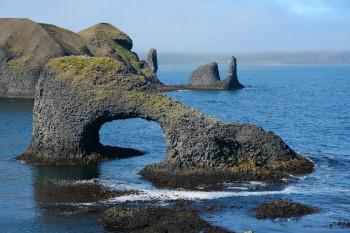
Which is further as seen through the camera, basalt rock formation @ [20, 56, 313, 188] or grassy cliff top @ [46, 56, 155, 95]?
grassy cliff top @ [46, 56, 155, 95]

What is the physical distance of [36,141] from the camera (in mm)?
53719

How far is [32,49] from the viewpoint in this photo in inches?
5207

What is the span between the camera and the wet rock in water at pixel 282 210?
115 feet

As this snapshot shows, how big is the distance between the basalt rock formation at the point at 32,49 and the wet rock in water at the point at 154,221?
3720 inches

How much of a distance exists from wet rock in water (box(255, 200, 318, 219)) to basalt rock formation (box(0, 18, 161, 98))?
95.2 m

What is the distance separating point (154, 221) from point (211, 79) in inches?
5182

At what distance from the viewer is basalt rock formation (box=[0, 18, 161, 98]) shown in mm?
126381

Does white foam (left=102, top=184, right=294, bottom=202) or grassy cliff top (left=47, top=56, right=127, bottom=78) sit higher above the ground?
grassy cliff top (left=47, top=56, right=127, bottom=78)

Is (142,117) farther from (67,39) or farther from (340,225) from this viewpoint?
(67,39)

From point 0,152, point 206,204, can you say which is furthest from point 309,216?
point 0,152

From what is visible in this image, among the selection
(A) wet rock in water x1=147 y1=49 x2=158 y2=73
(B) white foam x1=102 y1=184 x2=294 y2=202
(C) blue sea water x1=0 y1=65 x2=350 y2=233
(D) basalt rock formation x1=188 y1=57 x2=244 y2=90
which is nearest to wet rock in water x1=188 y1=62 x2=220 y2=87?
(D) basalt rock formation x1=188 y1=57 x2=244 y2=90

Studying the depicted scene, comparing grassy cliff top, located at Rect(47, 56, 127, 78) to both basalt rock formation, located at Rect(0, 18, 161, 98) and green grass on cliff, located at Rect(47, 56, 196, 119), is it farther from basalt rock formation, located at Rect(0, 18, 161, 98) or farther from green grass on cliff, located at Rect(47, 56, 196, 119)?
basalt rock formation, located at Rect(0, 18, 161, 98)

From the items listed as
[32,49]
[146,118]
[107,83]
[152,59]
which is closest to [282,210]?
[146,118]

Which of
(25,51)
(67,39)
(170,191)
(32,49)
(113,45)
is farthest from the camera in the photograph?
(113,45)
